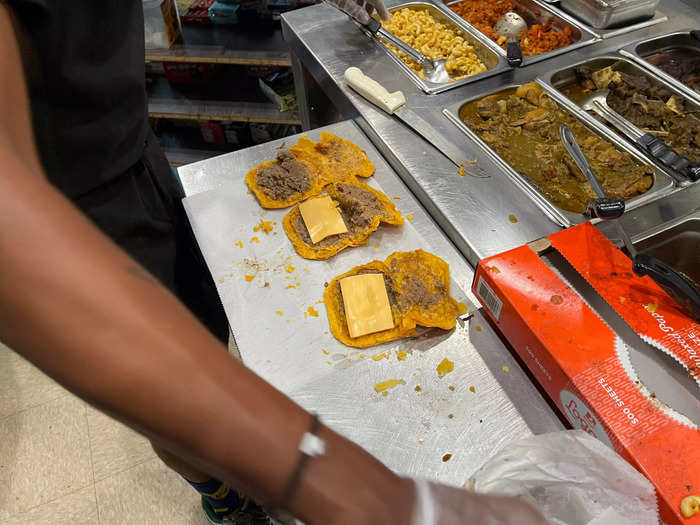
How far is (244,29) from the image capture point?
8.79ft

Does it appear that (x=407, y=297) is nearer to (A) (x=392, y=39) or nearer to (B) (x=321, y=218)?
(B) (x=321, y=218)

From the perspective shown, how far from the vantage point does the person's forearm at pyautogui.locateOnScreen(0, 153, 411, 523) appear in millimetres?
390

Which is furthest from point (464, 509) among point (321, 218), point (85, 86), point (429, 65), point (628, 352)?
point (429, 65)

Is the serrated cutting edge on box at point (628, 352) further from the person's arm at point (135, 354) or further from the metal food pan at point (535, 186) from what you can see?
the person's arm at point (135, 354)

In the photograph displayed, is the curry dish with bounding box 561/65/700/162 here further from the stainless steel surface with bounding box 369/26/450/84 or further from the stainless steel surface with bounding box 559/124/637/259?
the stainless steel surface with bounding box 369/26/450/84

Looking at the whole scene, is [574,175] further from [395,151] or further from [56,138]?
[56,138]

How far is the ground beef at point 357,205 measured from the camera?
48.7 inches

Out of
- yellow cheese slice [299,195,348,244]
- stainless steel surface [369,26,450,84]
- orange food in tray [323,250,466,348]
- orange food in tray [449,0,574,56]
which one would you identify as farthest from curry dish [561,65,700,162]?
yellow cheese slice [299,195,348,244]

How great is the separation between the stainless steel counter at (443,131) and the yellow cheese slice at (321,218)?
273mm

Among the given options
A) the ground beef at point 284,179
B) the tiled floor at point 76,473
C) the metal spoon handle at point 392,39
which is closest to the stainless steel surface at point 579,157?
the metal spoon handle at point 392,39

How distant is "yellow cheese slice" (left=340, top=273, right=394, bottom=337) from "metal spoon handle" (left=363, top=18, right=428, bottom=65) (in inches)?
42.8

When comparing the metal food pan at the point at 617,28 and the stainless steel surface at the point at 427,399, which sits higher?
the metal food pan at the point at 617,28

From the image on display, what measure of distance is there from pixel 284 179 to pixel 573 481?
105cm

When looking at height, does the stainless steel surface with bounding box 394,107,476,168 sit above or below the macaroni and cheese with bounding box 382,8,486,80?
below
